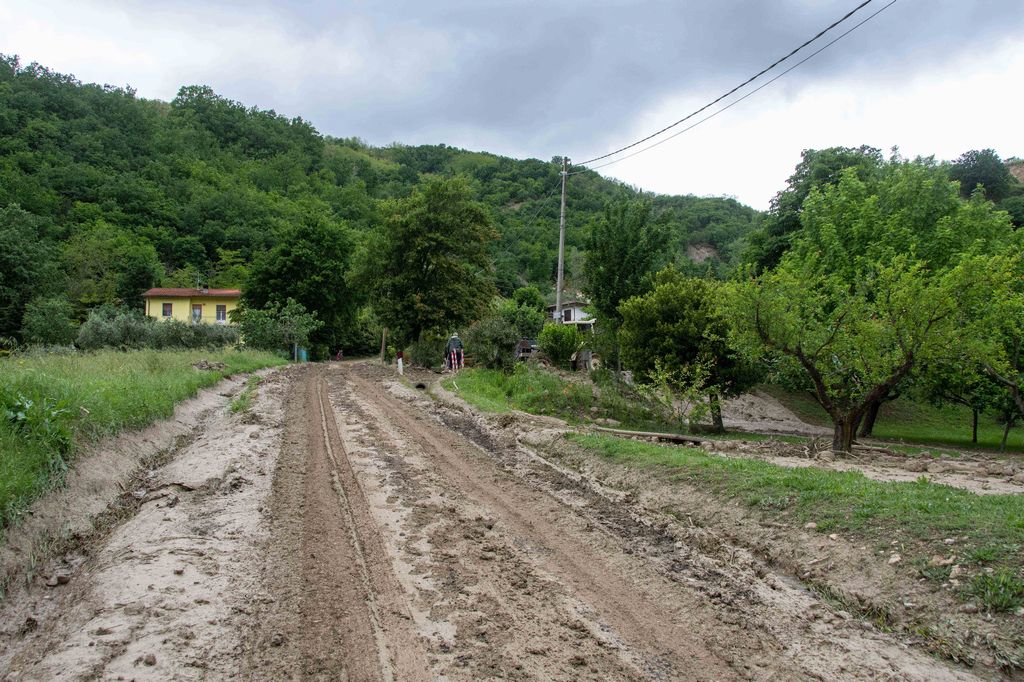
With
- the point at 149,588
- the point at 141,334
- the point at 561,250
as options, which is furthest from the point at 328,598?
the point at 141,334

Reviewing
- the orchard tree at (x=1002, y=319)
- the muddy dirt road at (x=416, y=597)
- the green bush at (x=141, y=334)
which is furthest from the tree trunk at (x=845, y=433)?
the green bush at (x=141, y=334)

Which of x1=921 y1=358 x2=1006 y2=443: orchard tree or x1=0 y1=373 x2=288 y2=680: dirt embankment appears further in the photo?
x1=921 y1=358 x2=1006 y2=443: orchard tree

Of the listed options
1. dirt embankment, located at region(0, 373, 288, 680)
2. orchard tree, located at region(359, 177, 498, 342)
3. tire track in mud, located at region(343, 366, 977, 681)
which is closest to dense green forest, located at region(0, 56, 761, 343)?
orchard tree, located at region(359, 177, 498, 342)

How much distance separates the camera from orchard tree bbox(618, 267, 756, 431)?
20844mm

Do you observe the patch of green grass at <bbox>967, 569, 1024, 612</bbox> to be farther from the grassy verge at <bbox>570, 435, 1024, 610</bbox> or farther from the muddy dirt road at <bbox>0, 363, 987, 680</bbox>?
the muddy dirt road at <bbox>0, 363, 987, 680</bbox>

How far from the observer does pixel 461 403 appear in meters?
17.6

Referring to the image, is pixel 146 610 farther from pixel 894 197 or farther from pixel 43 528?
pixel 894 197

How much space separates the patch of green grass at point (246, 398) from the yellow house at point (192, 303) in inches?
1669

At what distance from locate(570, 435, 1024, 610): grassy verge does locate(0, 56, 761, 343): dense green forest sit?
41190 mm

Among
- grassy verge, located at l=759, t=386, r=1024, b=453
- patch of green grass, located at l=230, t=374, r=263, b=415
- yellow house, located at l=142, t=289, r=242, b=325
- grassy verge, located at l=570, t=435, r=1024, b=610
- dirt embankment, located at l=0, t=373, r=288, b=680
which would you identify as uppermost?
yellow house, located at l=142, t=289, r=242, b=325

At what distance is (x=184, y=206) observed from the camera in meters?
77.1

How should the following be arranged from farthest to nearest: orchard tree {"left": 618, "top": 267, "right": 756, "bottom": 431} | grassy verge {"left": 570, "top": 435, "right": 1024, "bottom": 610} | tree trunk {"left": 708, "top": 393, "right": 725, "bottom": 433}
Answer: tree trunk {"left": 708, "top": 393, "right": 725, "bottom": 433} → orchard tree {"left": 618, "top": 267, "right": 756, "bottom": 431} → grassy verge {"left": 570, "top": 435, "right": 1024, "bottom": 610}

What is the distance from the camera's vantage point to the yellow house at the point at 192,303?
196 feet

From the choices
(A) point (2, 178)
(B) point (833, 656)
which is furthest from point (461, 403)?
(A) point (2, 178)
